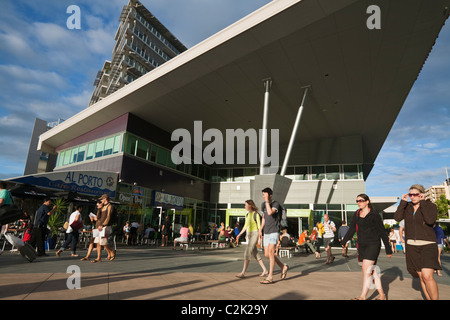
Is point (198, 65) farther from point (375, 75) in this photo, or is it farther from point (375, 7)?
point (375, 75)

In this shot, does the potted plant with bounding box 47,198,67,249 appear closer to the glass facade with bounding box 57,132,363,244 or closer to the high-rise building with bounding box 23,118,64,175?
the glass facade with bounding box 57,132,363,244

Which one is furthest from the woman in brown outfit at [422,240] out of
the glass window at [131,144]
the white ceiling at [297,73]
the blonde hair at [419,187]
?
the glass window at [131,144]

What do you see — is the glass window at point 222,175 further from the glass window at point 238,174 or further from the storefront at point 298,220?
the storefront at point 298,220

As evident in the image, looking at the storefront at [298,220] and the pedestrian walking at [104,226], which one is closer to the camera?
the pedestrian walking at [104,226]

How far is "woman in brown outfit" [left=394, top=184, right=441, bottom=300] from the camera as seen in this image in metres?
3.44

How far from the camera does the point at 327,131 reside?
73.9 feet

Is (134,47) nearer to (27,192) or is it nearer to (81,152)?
(81,152)

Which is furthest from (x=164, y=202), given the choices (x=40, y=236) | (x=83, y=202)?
(x=40, y=236)

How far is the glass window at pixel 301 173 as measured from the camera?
2436cm

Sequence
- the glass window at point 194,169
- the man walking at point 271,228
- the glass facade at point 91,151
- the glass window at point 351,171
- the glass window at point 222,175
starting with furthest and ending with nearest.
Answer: the glass window at point 222,175 < the glass window at point 194,169 < the glass window at point 351,171 < the glass facade at point 91,151 < the man walking at point 271,228

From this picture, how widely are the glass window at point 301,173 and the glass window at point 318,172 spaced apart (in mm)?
682

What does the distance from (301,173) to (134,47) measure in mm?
41501

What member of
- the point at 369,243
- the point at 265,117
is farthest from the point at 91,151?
the point at 369,243

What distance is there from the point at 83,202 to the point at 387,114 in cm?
1965
